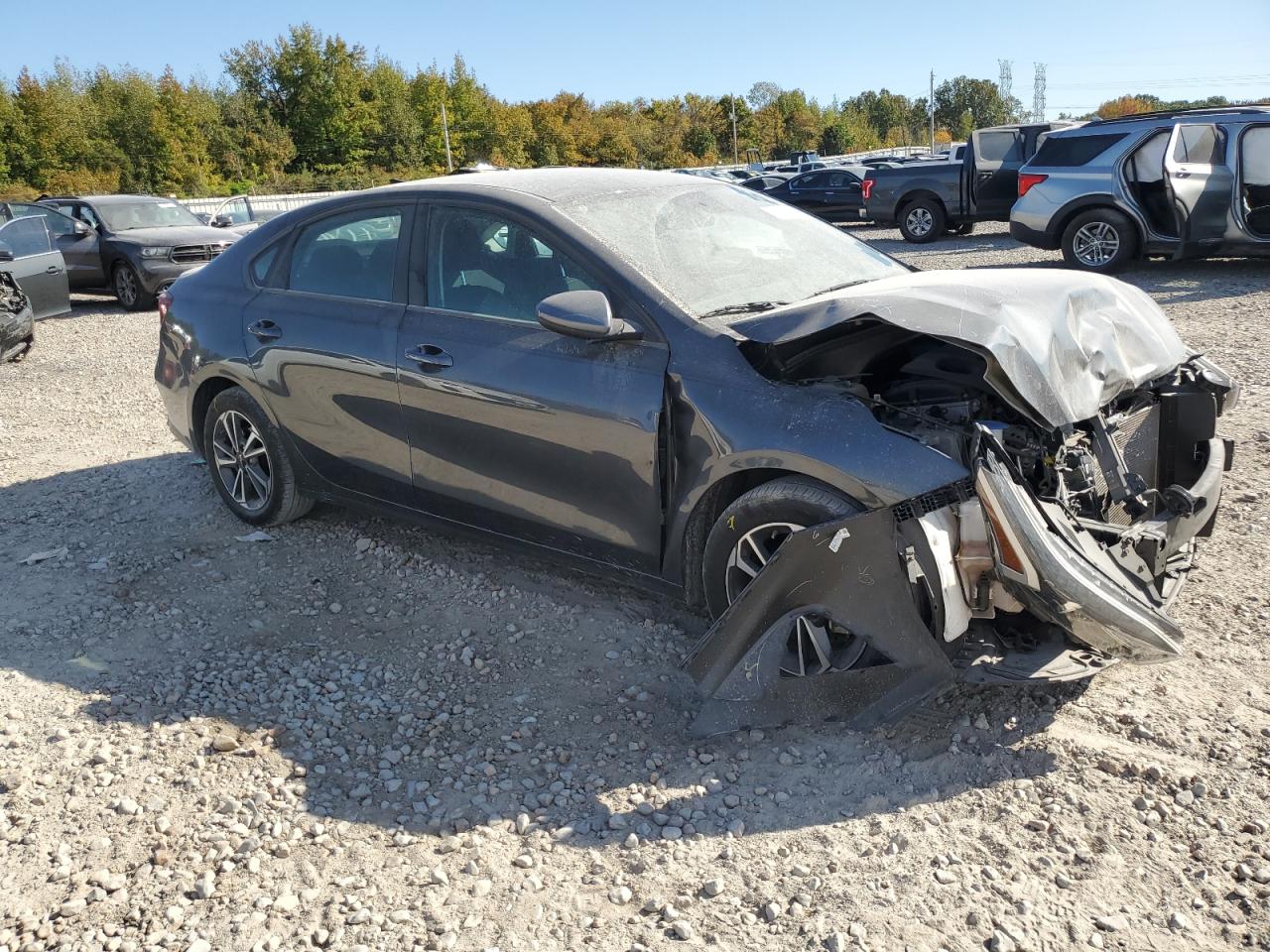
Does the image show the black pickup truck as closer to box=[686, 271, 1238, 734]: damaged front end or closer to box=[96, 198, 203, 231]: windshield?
box=[96, 198, 203, 231]: windshield

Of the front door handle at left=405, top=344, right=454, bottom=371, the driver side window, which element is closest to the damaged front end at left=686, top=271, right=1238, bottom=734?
the driver side window

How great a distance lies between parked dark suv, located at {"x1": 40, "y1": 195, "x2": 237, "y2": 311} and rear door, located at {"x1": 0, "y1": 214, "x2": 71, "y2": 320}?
88.0 inches

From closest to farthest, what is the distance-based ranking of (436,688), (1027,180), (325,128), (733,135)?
1. (436,688)
2. (1027,180)
3. (325,128)
4. (733,135)

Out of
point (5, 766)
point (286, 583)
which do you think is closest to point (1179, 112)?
point (286, 583)

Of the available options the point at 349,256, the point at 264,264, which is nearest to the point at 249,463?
the point at 264,264

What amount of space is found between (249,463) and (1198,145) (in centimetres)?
1093

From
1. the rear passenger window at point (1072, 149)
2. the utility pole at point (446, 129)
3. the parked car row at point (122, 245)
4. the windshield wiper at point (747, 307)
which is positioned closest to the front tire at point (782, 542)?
the windshield wiper at point (747, 307)

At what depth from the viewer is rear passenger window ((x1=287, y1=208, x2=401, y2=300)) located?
15.3ft

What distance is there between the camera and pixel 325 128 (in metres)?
63.9

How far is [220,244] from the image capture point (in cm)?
1458

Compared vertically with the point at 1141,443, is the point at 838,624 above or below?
below

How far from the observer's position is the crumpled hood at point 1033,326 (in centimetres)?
327

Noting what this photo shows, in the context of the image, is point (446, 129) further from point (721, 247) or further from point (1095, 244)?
point (721, 247)

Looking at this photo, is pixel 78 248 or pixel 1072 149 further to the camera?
pixel 78 248
